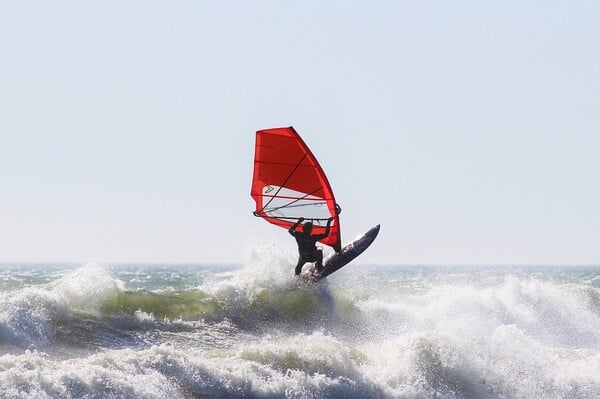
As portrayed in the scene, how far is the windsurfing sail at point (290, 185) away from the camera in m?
16.2

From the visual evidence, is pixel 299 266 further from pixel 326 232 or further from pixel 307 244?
pixel 326 232

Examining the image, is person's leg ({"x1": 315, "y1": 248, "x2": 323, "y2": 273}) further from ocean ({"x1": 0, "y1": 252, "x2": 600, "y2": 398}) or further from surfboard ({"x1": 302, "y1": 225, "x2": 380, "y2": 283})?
ocean ({"x1": 0, "y1": 252, "x2": 600, "y2": 398})

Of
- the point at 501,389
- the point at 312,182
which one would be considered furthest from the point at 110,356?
the point at 312,182

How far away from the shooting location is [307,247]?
15875 mm

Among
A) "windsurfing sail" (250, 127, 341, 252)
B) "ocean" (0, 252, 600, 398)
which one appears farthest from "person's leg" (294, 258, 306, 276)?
"windsurfing sail" (250, 127, 341, 252)

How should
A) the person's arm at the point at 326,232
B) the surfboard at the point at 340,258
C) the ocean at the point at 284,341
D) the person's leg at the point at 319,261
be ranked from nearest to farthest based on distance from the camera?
the ocean at the point at 284,341 < the person's leg at the point at 319,261 < the person's arm at the point at 326,232 < the surfboard at the point at 340,258

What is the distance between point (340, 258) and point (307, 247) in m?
0.95

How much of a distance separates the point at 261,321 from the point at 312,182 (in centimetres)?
283

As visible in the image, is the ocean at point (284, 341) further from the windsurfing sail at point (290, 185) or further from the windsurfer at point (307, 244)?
the windsurfing sail at point (290, 185)

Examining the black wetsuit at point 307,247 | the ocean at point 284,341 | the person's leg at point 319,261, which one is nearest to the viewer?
the ocean at point 284,341

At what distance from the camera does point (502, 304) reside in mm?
18531

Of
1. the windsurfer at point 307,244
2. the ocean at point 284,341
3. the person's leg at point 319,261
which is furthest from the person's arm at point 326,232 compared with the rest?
the ocean at point 284,341

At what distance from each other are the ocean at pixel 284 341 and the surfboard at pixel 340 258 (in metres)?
0.28

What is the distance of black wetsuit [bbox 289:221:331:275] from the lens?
15.8 metres
